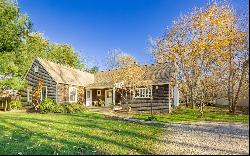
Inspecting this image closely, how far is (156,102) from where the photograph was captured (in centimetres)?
2608

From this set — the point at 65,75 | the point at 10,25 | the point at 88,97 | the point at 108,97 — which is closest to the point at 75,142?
the point at 10,25

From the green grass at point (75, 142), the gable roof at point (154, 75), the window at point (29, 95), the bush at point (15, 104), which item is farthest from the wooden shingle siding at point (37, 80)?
the green grass at point (75, 142)

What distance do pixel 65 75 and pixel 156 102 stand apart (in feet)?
36.5

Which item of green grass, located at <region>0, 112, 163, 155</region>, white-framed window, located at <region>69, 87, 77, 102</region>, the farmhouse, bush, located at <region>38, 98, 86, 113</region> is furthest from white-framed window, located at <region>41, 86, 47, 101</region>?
green grass, located at <region>0, 112, 163, 155</region>

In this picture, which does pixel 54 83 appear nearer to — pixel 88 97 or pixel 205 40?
pixel 88 97

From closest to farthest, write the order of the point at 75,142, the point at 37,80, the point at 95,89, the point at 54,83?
1. the point at 75,142
2. the point at 54,83
3. the point at 37,80
4. the point at 95,89

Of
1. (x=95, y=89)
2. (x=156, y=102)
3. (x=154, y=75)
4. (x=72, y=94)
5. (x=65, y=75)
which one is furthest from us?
(x=95, y=89)

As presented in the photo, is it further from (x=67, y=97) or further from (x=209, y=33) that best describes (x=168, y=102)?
(x=67, y=97)

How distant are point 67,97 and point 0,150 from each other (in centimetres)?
2074

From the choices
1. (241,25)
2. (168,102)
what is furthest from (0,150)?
(241,25)

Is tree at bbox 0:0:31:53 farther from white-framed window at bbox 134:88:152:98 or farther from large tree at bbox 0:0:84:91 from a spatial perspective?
white-framed window at bbox 134:88:152:98

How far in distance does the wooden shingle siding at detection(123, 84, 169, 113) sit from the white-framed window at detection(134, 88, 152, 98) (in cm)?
31

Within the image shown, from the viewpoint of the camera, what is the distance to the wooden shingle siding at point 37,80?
27281 mm

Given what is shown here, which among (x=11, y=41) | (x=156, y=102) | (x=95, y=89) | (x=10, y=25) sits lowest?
(x=156, y=102)
